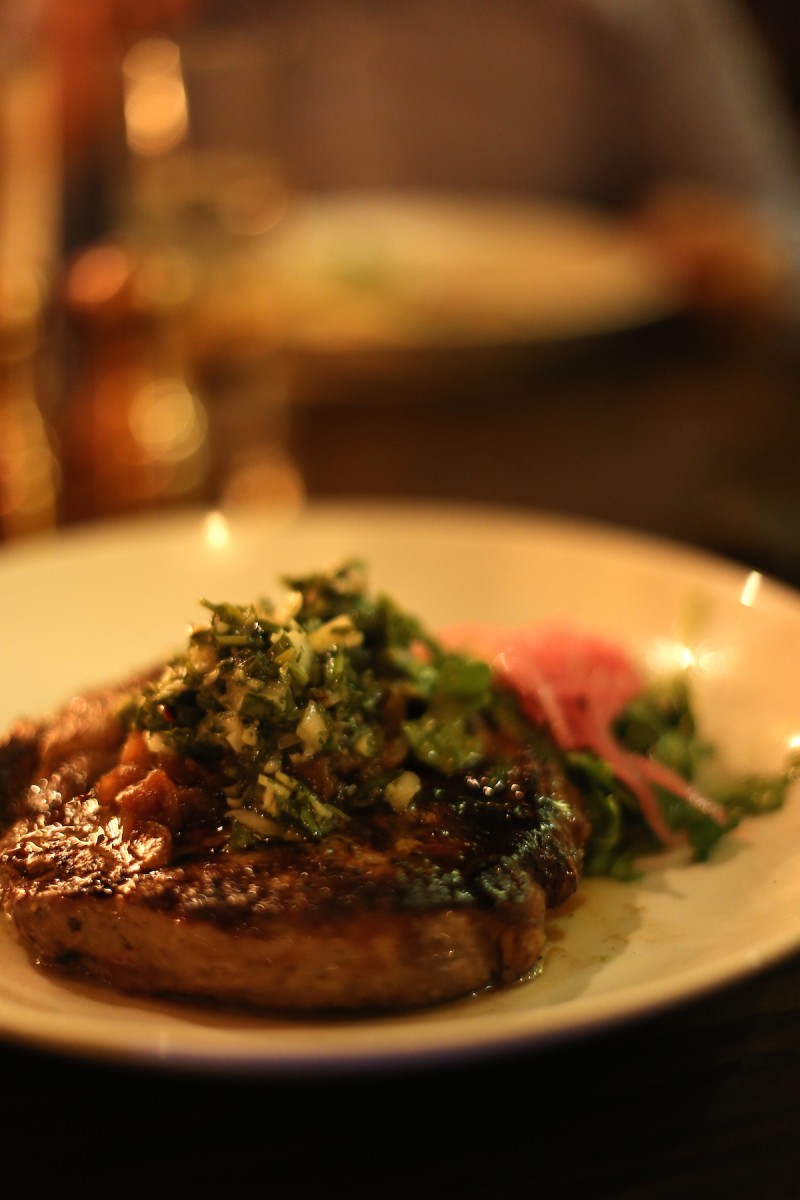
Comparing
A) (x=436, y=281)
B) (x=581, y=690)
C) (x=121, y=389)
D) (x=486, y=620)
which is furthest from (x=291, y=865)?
(x=436, y=281)

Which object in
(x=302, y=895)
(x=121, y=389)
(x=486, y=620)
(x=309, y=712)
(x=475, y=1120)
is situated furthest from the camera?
(x=121, y=389)

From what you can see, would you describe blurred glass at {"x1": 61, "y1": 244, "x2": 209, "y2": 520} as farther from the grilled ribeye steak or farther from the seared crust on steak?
the seared crust on steak

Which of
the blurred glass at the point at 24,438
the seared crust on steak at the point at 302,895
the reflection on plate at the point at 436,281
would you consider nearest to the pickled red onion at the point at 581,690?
the seared crust on steak at the point at 302,895

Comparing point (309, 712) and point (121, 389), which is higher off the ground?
point (121, 389)

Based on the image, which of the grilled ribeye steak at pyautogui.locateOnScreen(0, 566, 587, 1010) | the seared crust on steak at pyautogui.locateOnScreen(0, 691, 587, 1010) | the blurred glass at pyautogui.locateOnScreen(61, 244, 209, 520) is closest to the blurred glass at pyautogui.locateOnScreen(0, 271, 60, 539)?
the blurred glass at pyautogui.locateOnScreen(61, 244, 209, 520)

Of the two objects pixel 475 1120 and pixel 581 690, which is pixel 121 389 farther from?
pixel 475 1120

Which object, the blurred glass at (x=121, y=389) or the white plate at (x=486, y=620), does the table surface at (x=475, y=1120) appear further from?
the blurred glass at (x=121, y=389)

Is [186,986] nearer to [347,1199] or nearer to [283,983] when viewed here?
[283,983]
